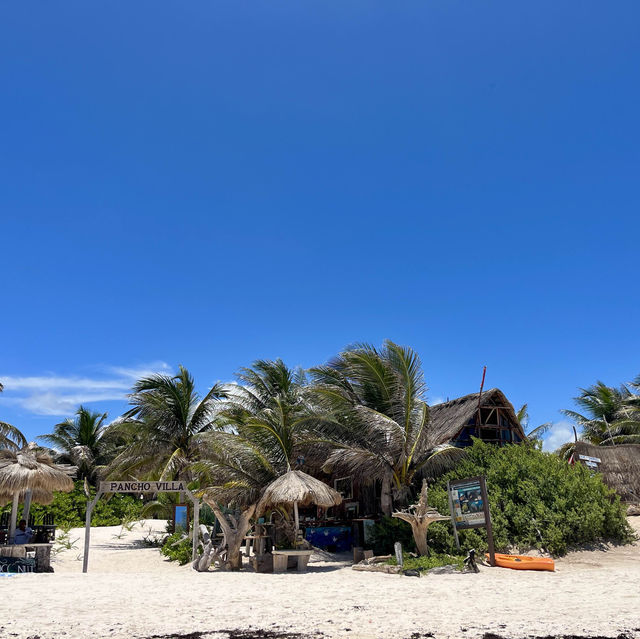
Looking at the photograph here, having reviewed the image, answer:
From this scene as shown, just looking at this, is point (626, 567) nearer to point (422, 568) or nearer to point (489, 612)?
point (422, 568)

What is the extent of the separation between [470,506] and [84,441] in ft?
79.5

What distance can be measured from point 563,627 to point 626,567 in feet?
23.8

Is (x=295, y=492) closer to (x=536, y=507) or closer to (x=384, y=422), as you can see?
(x=384, y=422)

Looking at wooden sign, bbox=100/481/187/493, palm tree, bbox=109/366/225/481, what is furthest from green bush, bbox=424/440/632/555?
palm tree, bbox=109/366/225/481

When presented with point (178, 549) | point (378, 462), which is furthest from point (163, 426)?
point (378, 462)

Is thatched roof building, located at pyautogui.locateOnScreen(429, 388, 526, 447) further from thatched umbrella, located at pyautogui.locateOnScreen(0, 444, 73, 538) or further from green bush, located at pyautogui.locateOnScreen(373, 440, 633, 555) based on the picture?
thatched umbrella, located at pyautogui.locateOnScreen(0, 444, 73, 538)

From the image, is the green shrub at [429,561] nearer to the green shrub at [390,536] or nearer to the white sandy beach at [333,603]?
the white sandy beach at [333,603]

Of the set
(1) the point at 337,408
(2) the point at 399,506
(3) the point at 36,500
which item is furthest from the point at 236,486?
(3) the point at 36,500

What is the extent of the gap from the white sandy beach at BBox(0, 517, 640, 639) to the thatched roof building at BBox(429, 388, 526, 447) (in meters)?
4.94

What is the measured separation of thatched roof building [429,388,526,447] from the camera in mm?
16891

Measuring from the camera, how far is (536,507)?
43.7 ft

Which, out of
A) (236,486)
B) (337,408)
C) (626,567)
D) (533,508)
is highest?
(337,408)

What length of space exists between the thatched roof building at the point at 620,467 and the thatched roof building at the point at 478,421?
84.9 inches

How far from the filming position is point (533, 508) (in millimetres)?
13531
